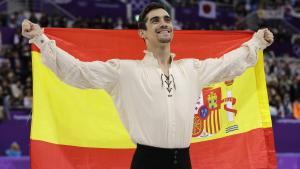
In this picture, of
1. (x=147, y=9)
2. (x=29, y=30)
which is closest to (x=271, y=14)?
(x=147, y=9)

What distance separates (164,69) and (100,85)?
38cm

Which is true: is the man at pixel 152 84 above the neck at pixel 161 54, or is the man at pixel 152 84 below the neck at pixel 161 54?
below

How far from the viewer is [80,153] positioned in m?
5.20

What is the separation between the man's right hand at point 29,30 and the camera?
3.39 meters

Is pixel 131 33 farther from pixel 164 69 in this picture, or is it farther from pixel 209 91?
pixel 164 69

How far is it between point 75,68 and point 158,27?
0.53m

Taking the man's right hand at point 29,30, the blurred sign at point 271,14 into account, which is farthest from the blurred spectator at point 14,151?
the blurred sign at point 271,14

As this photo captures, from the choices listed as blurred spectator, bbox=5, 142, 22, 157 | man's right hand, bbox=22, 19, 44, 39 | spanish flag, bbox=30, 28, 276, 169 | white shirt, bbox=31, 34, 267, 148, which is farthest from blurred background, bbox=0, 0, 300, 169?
man's right hand, bbox=22, 19, 44, 39

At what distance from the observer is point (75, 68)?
3.51 meters

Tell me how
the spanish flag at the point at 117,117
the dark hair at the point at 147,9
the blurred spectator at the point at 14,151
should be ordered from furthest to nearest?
the blurred spectator at the point at 14,151
the spanish flag at the point at 117,117
the dark hair at the point at 147,9

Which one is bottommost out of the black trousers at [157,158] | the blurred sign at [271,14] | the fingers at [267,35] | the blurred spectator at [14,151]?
the black trousers at [157,158]

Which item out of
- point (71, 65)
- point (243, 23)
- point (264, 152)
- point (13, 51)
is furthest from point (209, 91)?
point (243, 23)

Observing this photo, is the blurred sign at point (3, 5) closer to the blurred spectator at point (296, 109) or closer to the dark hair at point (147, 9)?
the blurred spectator at point (296, 109)

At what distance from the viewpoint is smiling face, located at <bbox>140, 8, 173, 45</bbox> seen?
3.60 metres
